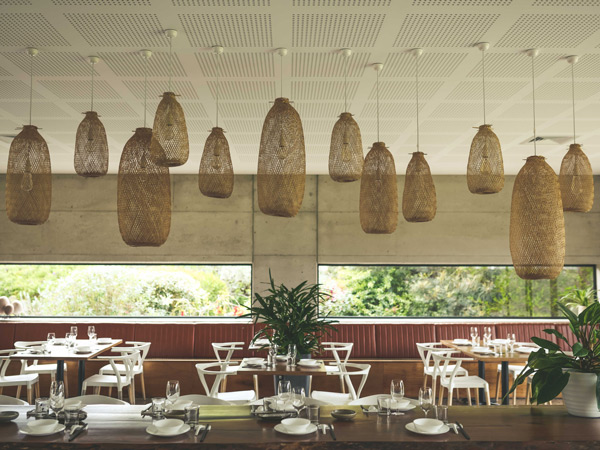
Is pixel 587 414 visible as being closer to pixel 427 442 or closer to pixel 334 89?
pixel 427 442

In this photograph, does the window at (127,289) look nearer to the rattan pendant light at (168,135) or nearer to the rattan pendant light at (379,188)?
the rattan pendant light at (379,188)

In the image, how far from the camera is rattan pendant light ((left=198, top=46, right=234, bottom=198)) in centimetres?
452

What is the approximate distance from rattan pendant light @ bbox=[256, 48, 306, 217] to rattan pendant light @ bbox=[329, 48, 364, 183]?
565 millimetres

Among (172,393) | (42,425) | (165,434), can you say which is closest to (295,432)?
(165,434)

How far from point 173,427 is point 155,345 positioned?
636 cm

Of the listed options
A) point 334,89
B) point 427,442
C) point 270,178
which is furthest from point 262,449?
point 334,89

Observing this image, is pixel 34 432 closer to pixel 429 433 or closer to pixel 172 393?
pixel 172 393

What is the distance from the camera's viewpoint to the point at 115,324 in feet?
29.8

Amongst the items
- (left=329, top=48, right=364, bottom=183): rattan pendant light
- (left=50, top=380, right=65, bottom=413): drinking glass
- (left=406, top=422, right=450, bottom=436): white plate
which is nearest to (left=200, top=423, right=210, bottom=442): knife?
(left=50, top=380, right=65, bottom=413): drinking glass

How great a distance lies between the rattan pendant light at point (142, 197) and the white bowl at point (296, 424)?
1470 mm

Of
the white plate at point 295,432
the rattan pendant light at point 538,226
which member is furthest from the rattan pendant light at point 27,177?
the rattan pendant light at point 538,226

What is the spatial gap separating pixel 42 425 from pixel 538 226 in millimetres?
3292

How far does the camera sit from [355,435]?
2.89 meters

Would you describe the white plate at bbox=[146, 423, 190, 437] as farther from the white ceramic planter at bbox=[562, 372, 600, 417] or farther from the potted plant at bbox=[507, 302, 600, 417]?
the white ceramic planter at bbox=[562, 372, 600, 417]
